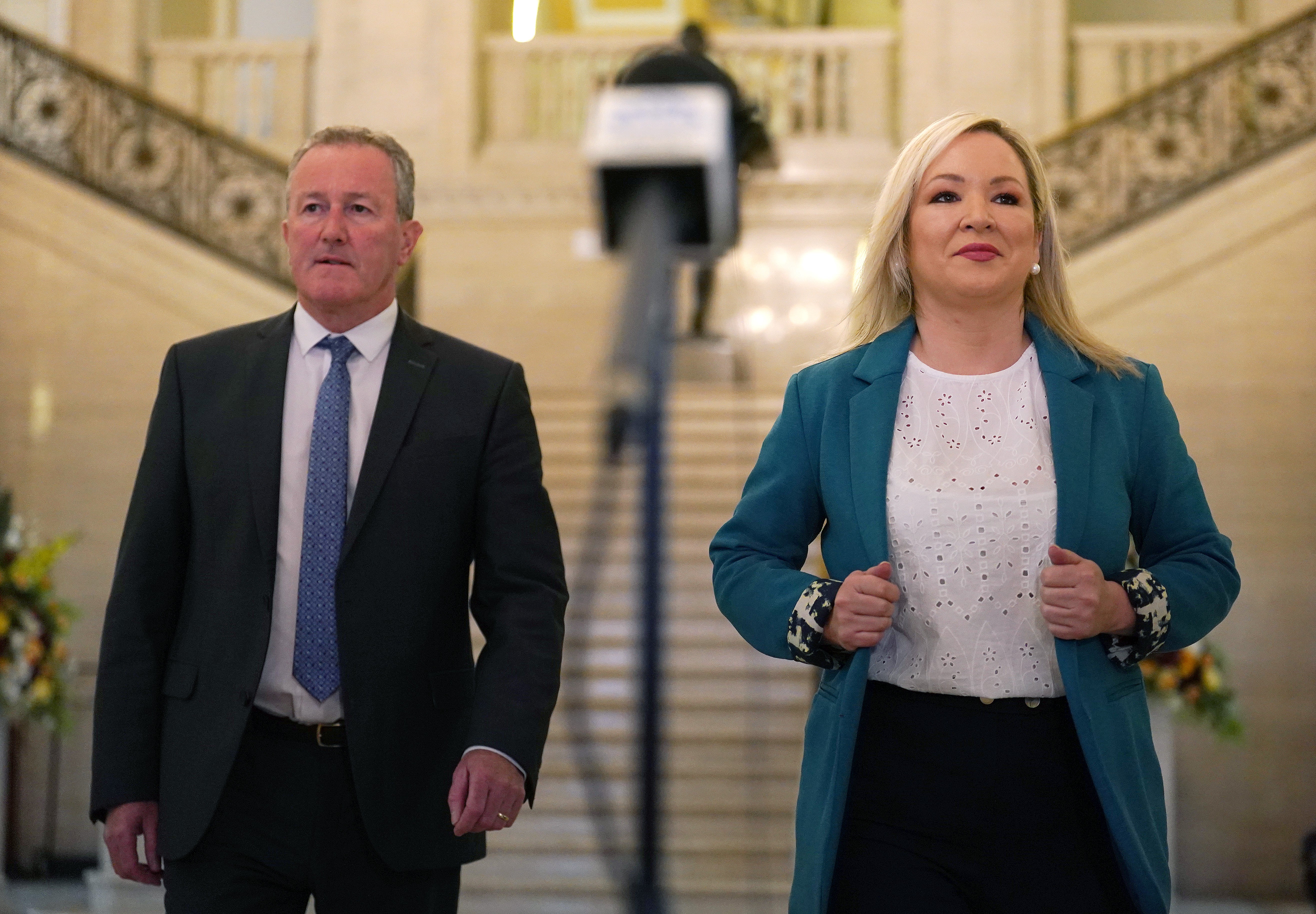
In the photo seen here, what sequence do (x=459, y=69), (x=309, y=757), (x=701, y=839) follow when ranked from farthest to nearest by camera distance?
(x=459, y=69) < (x=701, y=839) < (x=309, y=757)

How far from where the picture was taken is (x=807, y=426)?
240 centimetres

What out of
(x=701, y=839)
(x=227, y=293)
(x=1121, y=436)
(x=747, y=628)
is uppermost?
(x=227, y=293)

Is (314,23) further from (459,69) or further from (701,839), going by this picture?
(701,839)

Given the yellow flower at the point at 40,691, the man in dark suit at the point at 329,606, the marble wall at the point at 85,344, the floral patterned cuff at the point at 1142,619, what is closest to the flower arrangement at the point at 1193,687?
the floral patterned cuff at the point at 1142,619

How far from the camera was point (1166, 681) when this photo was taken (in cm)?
682

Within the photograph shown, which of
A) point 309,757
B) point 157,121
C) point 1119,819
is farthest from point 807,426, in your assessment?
point 157,121

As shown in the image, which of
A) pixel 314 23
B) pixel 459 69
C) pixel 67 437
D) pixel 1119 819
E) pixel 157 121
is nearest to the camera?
pixel 1119 819

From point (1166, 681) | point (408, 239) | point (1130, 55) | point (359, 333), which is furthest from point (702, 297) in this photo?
point (359, 333)

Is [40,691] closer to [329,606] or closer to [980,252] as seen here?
[329,606]

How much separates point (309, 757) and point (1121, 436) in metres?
1.49

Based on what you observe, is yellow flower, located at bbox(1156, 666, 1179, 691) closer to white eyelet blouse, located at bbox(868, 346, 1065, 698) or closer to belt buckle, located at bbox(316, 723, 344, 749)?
white eyelet blouse, located at bbox(868, 346, 1065, 698)

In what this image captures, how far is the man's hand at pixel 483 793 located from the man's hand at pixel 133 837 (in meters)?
0.54

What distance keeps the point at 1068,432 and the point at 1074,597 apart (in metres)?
0.33

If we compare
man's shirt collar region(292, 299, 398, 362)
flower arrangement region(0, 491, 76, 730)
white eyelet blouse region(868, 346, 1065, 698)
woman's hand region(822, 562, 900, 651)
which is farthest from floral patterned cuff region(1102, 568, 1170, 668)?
flower arrangement region(0, 491, 76, 730)
